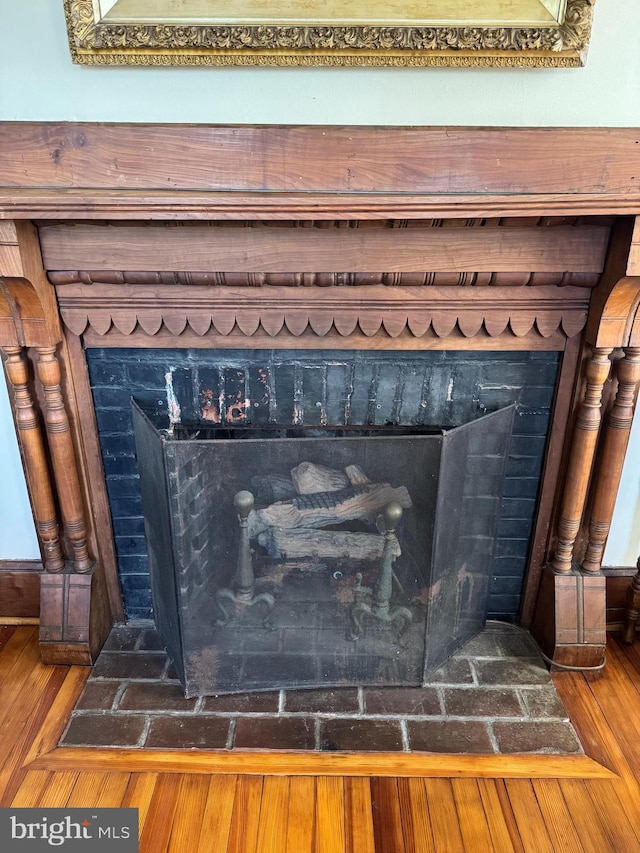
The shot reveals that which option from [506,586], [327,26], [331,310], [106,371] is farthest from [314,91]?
[506,586]

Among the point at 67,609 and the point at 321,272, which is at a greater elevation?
the point at 321,272

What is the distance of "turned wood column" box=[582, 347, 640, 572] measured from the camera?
151cm

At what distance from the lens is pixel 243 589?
1.59m

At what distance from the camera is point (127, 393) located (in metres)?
1.60

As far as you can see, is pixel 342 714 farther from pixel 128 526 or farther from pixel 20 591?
pixel 20 591

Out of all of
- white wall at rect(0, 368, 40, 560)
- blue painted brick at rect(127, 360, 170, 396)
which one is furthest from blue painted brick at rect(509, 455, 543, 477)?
white wall at rect(0, 368, 40, 560)

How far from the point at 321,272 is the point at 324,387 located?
29 cm

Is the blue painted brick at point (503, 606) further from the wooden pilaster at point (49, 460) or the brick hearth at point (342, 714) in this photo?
the wooden pilaster at point (49, 460)

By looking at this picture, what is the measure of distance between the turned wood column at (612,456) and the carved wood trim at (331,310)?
0.16 metres

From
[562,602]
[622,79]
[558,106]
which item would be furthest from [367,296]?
[562,602]

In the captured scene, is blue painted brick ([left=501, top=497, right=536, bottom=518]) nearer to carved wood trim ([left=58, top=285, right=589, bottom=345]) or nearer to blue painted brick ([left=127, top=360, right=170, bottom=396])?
carved wood trim ([left=58, top=285, right=589, bottom=345])

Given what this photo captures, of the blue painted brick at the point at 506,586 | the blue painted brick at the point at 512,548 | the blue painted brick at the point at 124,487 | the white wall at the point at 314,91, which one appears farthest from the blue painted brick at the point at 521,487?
the blue painted brick at the point at 124,487

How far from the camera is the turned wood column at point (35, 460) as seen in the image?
1513mm

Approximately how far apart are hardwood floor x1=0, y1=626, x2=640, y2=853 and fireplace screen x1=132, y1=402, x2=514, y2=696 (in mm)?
240
